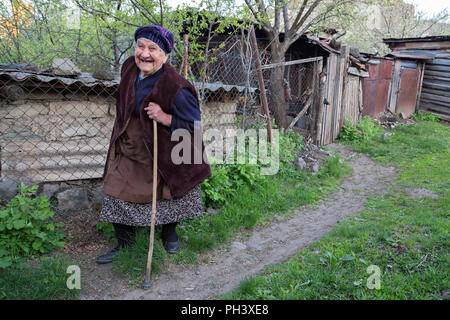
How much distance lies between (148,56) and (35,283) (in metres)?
2.00

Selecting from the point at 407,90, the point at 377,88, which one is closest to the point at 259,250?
the point at 377,88

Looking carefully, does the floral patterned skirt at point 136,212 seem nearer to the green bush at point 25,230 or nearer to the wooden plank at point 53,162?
the green bush at point 25,230

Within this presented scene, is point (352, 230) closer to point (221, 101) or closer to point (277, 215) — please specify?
point (277, 215)

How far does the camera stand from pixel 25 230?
298 centimetres

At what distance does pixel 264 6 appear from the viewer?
7.20 meters

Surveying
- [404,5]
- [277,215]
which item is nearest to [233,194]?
[277,215]

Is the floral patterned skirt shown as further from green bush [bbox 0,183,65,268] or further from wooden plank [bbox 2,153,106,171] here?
wooden plank [bbox 2,153,106,171]

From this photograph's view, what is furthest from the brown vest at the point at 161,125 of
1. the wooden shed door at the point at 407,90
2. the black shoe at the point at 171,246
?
the wooden shed door at the point at 407,90

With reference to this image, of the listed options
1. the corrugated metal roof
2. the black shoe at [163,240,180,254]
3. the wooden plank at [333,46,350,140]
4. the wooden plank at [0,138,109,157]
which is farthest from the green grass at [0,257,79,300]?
the wooden plank at [333,46,350,140]

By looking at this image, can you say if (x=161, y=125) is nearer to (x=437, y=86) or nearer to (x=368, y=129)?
(x=368, y=129)

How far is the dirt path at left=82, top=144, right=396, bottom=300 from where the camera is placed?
2783mm

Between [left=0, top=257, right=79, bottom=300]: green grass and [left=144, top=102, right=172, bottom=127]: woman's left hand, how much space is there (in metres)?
1.46

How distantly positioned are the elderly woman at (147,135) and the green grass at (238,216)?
29cm

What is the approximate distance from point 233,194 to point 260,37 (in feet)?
23.8
